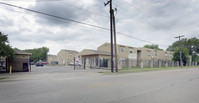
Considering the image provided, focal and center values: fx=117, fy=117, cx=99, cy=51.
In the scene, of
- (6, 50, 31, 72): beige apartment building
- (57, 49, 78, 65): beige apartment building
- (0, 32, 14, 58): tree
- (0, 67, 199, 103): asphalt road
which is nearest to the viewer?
(0, 67, 199, 103): asphalt road

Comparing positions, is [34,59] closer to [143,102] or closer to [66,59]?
[66,59]

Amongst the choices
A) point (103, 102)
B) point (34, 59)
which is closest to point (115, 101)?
point (103, 102)

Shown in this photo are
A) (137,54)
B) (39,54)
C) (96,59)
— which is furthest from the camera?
(39,54)

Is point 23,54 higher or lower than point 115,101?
higher

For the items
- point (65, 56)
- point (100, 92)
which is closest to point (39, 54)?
point (65, 56)

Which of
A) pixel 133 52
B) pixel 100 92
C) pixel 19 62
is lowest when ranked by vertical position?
pixel 100 92

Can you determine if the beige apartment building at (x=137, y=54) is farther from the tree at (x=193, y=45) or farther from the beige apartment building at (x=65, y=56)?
the beige apartment building at (x=65, y=56)

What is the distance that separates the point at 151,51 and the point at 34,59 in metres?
68.8

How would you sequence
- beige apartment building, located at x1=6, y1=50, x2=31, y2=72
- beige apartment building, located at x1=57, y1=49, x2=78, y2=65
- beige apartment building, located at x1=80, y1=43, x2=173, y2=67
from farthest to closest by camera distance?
beige apartment building, located at x1=57, y1=49, x2=78, y2=65, beige apartment building, located at x1=80, y1=43, x2=173, y2=67, beige apartment building, located at x1=6, y1=50, x2=31, y2=72

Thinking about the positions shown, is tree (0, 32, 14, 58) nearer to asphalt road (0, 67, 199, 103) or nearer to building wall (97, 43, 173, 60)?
asphalt road (0, 67, 199, 103)

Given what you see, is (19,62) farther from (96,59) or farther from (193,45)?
(193,45)

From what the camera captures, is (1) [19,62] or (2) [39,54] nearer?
(1) [19,62]

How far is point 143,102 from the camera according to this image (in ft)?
14.8

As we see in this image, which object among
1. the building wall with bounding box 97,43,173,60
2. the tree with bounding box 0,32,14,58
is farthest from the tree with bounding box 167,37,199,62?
the tree with bounding box 0,32,14,58
